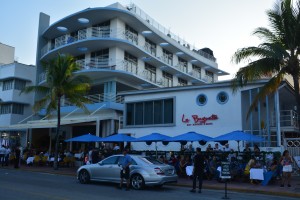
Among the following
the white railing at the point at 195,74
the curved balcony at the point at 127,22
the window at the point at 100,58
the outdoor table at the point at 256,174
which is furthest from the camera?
the white railing at the point at 195,74

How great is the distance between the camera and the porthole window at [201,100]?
2494 centimetres

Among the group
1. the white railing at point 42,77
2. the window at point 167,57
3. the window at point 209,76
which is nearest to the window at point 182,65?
the window at point 167,57

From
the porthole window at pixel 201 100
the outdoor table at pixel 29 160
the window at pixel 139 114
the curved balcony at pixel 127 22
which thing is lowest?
the outdoor table at pixel 29 160

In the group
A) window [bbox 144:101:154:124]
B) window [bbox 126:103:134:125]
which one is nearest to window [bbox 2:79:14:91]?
window [bbox 126:103:134:125]

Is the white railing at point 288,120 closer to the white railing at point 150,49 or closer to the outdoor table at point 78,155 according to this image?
the outdoor table at point 78,155

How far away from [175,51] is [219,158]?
26.8m

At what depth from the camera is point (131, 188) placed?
14.4 m

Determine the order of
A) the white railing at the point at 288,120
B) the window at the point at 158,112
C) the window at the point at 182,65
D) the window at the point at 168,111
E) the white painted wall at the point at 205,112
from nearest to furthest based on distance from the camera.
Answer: the white painted wall at the point at 205,112
the white railing at the point at 288,120
the window at the point at 168,111
the window at the point at 158,112
the window at the point at 182,65

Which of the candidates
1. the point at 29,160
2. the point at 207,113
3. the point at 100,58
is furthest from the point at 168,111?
the point at 100,58

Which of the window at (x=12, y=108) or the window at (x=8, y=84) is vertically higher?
the window at (x=8, y=84)

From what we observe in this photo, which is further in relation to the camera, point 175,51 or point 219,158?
point 175,51

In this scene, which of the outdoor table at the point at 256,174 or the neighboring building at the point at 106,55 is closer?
the outdoor table at the point at 256,174

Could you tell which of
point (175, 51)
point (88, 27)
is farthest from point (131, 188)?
point (175, 51)

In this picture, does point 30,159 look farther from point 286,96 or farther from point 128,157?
point 286,96
